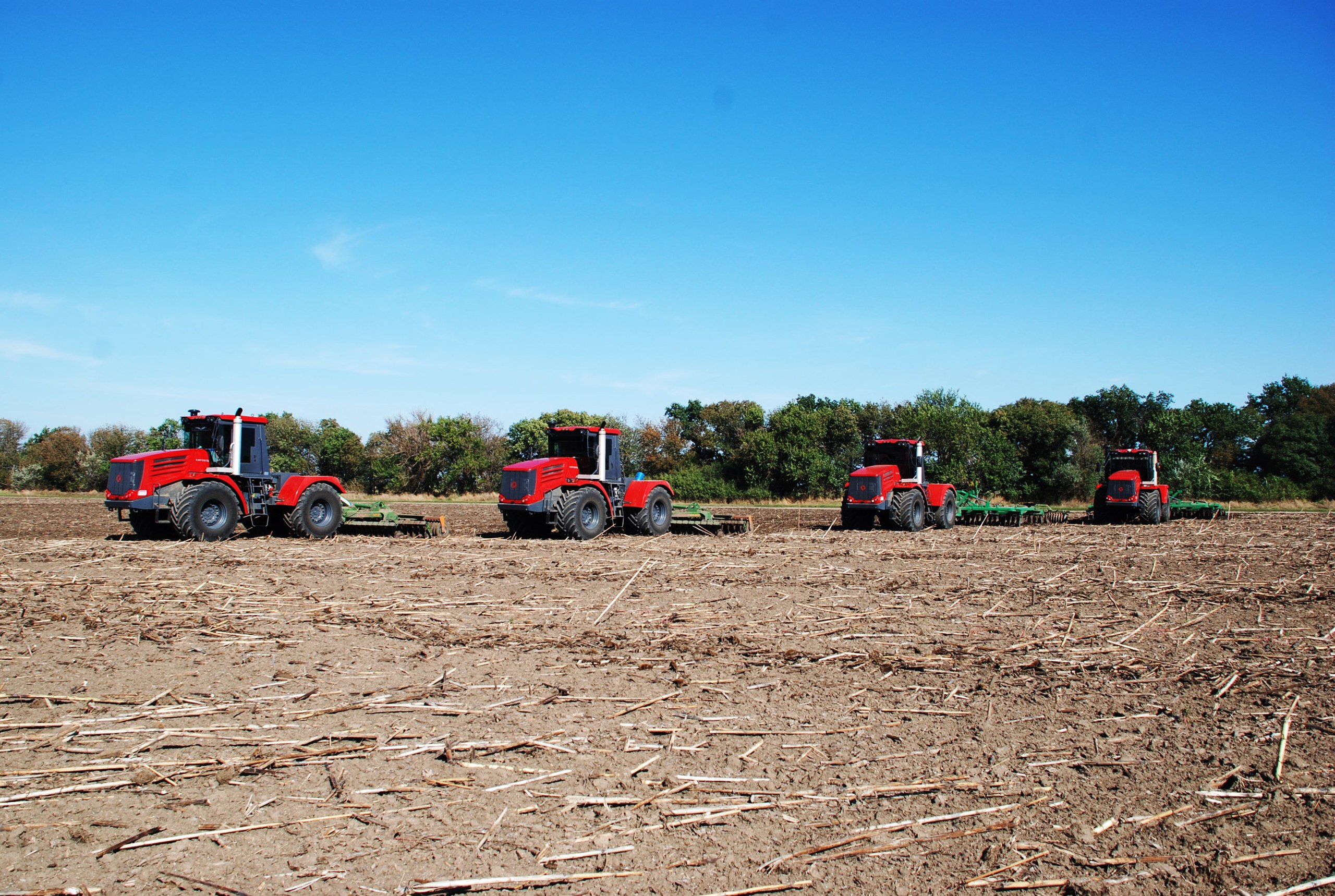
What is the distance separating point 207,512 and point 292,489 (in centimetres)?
181

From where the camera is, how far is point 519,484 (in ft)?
63.2

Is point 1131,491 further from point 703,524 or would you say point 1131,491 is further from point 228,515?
point 228,515

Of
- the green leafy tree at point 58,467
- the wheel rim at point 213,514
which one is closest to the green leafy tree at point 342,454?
the green leafy tree at point 58,467

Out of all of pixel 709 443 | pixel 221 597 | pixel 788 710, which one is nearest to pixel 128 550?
pixel 221 597

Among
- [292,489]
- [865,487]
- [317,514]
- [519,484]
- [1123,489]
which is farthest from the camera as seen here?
[1123,489]

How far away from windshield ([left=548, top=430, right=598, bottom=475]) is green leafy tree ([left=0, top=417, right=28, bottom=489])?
5082cm

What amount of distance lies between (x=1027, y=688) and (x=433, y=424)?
47071 mm

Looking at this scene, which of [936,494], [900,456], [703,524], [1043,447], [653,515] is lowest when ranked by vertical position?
[703,524]

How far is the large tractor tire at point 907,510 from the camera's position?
22281 millimetres

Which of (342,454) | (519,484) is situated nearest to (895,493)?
(519,484)

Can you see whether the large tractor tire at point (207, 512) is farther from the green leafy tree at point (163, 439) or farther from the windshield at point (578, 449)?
the green leafy tree at point (163, 439)

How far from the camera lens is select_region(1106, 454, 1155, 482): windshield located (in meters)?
27.2

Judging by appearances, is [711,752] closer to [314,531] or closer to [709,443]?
[314,531]

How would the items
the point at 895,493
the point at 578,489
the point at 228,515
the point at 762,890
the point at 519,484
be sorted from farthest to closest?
the point at 895,493 → the point at 578,489 → the point at 519,484 → the point at 228,515 → the point at 762,890
